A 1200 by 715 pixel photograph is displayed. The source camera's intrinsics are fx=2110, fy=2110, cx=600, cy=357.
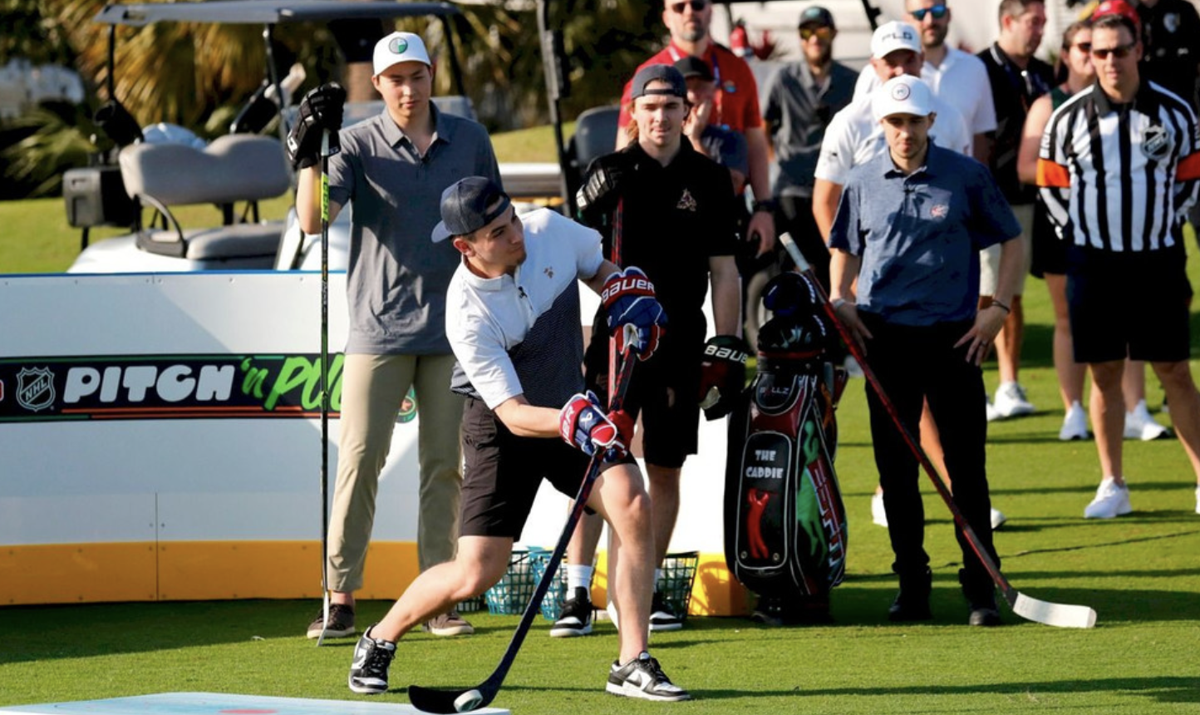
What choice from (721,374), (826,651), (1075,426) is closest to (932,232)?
(721,374)

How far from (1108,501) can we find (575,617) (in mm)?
3011

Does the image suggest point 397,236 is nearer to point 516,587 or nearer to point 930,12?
point 516,587

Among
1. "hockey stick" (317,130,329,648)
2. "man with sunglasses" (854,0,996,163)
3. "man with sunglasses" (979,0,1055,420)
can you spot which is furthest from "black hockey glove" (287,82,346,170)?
"man with sunglasses" (979,0,1055,420)

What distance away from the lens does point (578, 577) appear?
23.9 ft

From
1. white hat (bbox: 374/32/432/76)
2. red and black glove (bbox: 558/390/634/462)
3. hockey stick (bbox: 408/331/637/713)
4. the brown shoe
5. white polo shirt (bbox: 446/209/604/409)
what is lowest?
the brown shoe

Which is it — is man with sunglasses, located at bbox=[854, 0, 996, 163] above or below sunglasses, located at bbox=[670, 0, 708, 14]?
below

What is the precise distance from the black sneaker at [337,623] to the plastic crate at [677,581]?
1076 millimetres

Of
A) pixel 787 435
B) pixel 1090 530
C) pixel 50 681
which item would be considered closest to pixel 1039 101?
pixel 1090 530

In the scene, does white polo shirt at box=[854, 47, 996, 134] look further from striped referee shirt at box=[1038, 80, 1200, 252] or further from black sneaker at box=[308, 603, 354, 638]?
black sneaker at box=[308, 603, 354, 638]

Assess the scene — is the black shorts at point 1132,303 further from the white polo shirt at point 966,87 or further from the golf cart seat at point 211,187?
the golf cart seat at point 211,187

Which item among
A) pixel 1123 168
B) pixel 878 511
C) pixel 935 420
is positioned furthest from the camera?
pixel 878 511

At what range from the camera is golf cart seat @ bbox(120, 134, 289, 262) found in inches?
510

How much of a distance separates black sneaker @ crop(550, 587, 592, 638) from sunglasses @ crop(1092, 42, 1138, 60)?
309 cm

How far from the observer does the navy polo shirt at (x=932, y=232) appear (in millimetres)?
7293
